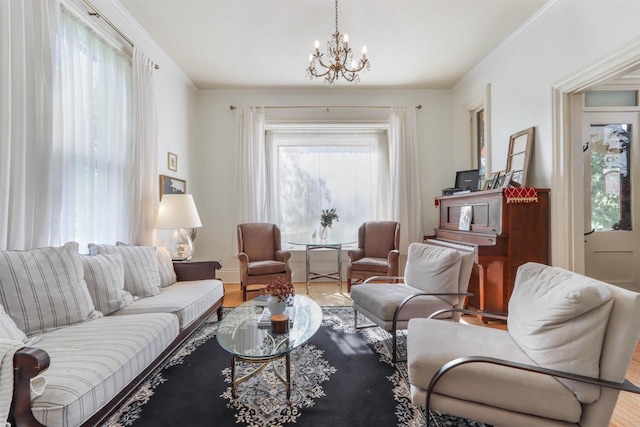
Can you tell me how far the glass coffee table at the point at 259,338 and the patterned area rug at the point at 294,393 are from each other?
11 cm

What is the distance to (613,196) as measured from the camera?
132 inches

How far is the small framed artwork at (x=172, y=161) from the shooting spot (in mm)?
3772

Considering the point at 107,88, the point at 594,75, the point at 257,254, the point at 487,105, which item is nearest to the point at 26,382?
the point at 107,88

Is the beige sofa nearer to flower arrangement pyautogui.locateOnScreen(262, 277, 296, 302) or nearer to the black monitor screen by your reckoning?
flower arrangement pyautogui.locateOnScreen(262, 277, 296, 302)

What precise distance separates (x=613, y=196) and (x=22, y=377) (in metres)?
5.11

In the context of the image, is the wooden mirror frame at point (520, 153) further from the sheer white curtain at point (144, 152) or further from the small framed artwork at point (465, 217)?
the sheer white curtain at point (144, 152)

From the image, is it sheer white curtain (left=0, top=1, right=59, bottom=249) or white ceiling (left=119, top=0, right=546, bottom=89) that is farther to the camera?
white ceiling (left=119, top=0, right=546, bottom=89)

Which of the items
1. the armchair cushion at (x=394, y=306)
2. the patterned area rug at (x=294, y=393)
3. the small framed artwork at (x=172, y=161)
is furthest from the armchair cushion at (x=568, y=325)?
the small framed artwork at (x=172, y=161)

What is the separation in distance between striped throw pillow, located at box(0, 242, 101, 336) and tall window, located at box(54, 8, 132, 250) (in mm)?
431

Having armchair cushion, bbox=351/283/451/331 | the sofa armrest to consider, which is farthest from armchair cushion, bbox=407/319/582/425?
the sofa armrest

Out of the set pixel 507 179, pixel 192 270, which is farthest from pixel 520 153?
pixel 192 270

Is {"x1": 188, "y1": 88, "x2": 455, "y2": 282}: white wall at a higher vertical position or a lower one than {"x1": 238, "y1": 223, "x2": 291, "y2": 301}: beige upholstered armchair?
higher

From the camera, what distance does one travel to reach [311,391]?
74.6 inches

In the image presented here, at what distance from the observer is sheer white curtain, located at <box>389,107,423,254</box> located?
15.1 ft
